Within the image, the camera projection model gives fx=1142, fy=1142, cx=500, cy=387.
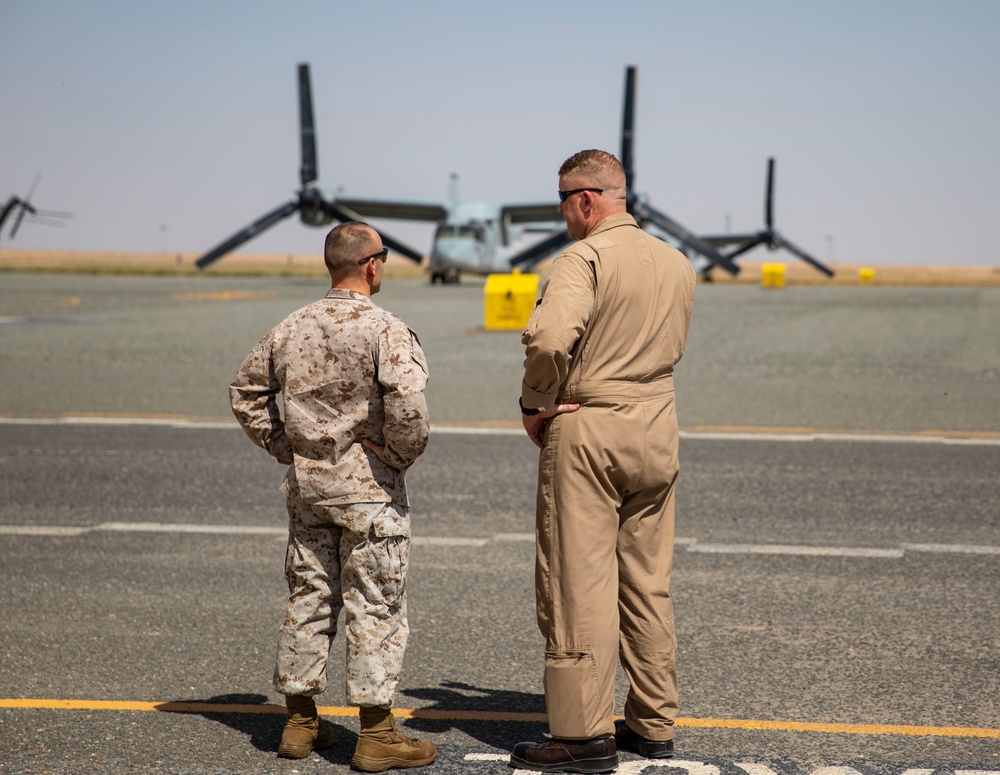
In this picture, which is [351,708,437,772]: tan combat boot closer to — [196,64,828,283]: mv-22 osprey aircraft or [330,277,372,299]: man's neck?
[330,277,372,299]: man's neck

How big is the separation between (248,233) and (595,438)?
1715 inches

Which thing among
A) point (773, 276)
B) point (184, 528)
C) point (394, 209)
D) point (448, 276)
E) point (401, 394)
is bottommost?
point (184, 528)

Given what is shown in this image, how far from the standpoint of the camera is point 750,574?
559 cm

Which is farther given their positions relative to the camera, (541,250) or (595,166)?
(541,250)

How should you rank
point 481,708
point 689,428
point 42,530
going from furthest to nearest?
point 689,428, point 42,530, point 481,708

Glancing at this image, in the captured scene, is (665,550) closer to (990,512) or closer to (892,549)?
(892,549)

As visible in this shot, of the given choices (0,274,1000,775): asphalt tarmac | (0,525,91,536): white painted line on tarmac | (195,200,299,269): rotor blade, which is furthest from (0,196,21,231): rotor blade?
(0,525,91,536): white painted line on tarmac

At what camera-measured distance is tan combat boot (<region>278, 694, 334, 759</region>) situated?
3482mm

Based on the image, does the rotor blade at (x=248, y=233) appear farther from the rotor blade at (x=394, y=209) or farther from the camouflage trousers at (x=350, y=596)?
the camouflage trousers at (x=350, y=596)

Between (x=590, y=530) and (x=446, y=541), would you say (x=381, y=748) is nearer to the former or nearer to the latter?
(x=590, y=530)

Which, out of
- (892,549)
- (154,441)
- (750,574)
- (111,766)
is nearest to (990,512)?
(892,549)

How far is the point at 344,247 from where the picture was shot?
342cm

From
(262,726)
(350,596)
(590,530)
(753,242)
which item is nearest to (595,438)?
(590,530)

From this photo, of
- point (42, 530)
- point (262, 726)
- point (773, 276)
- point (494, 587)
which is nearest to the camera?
point (262, 726)
